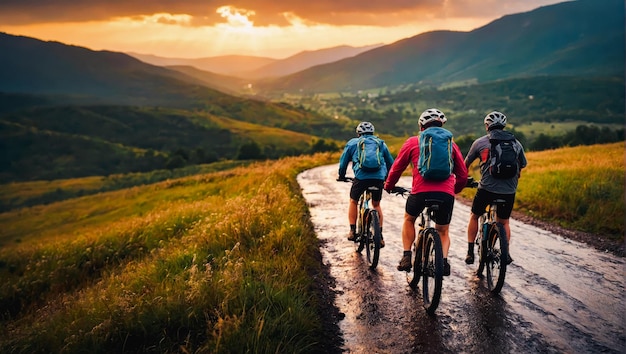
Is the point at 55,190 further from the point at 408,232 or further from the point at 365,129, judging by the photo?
the point at 408,232

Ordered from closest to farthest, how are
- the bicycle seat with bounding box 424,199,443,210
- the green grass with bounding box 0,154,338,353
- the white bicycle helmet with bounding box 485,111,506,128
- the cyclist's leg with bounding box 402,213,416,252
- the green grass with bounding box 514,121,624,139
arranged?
the green grass with bounding box 0,154,338,353, the bicycle seat with bounding box 424,199,443,210, the cyclist's leg with bounding box 402,213,416,252, the white bicycle helmet with bounding box 485,111,506,128, the green grass with bounding box 514,121,624,139

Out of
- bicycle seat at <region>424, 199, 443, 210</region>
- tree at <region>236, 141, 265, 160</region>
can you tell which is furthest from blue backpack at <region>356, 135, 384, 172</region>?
tree at <region>236, 141, 265, 160</region>

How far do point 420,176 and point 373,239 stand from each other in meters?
2.27

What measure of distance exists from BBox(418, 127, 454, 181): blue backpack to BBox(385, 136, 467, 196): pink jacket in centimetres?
13

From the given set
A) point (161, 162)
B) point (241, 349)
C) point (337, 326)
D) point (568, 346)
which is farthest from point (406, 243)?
point (161, 162)

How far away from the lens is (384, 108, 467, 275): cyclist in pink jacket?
609 centimetres

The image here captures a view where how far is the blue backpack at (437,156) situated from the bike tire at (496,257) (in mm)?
1437

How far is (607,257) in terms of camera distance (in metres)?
8.45

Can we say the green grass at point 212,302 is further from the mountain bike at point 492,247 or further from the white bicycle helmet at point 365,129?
the mountain bike at point 492,247

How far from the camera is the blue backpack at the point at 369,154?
8109 mm

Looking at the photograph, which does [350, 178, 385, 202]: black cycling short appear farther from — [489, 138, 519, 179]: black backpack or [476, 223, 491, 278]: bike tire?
[489, 138, 519, 179]: black backpack

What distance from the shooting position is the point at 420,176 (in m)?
6.16

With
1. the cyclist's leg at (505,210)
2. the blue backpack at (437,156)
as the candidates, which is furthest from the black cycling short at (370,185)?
the blue backpack at (437,156)

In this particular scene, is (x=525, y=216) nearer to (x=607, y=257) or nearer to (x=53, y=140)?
(x=607, y=257)
